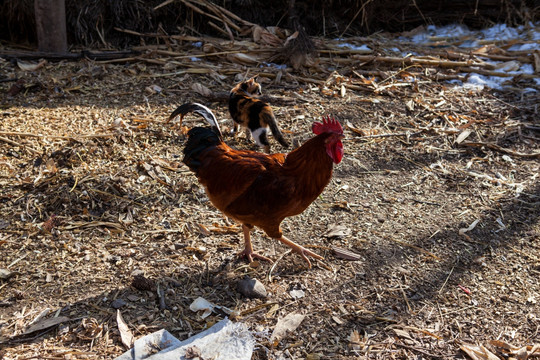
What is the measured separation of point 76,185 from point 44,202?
30 cm

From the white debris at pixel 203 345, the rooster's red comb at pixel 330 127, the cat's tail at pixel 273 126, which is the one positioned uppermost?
the rooster's red comb at pixel 330 127

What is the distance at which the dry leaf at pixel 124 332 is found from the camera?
2830mm

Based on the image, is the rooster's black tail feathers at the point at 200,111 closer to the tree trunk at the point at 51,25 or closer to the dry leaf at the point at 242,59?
the dry leaf at the point at 242,59

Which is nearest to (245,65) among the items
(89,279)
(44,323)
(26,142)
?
(26,142)

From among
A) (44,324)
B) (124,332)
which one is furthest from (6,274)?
(124,332)

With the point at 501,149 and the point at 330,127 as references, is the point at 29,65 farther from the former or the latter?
the point at 501,149

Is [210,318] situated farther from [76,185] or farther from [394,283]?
[76,185]

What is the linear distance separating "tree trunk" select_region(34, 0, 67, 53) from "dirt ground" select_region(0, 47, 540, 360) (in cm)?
83

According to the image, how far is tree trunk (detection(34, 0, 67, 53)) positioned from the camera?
625 centimetres

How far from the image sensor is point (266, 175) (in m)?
3.16

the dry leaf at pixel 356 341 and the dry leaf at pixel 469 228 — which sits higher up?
the dry leaf at pixel 469 228

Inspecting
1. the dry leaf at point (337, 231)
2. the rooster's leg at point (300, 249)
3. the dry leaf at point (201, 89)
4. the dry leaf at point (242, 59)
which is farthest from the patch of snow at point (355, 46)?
the rooster's leg at point (300, 249)

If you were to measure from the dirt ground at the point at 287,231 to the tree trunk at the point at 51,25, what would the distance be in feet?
2.72

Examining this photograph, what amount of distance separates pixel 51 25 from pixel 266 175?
489 cm
